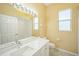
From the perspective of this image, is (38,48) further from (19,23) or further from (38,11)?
(38,11)

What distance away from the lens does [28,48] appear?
1.58 meters

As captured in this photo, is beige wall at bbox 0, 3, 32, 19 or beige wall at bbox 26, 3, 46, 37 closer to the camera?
beige wall at bbox 0, 3, 32, 19

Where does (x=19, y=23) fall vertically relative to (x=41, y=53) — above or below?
above

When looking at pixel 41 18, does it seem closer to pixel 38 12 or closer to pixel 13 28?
pixel 38 12

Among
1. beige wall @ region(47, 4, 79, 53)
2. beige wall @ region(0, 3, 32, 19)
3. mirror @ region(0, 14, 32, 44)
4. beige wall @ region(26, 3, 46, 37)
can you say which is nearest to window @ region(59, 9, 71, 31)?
beige wall @ region(47, 4, 79, 53)

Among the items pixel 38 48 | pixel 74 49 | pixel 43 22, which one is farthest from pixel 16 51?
pixel 74 49

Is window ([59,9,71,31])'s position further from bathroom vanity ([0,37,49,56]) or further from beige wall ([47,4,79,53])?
bathroom vanity ([0,37,49,56])

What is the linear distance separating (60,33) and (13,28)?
767 millimetres

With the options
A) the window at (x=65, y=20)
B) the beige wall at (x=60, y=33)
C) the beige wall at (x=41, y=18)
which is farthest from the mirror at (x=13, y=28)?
the window at (x=65, y=20)

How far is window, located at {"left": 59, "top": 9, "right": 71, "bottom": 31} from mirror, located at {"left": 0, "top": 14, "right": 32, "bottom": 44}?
519 mm

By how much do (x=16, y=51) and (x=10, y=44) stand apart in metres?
0.14

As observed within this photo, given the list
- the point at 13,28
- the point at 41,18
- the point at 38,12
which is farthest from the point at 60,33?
the point at 13,28

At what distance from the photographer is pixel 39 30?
165 cm

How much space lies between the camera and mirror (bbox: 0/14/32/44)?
150cm
